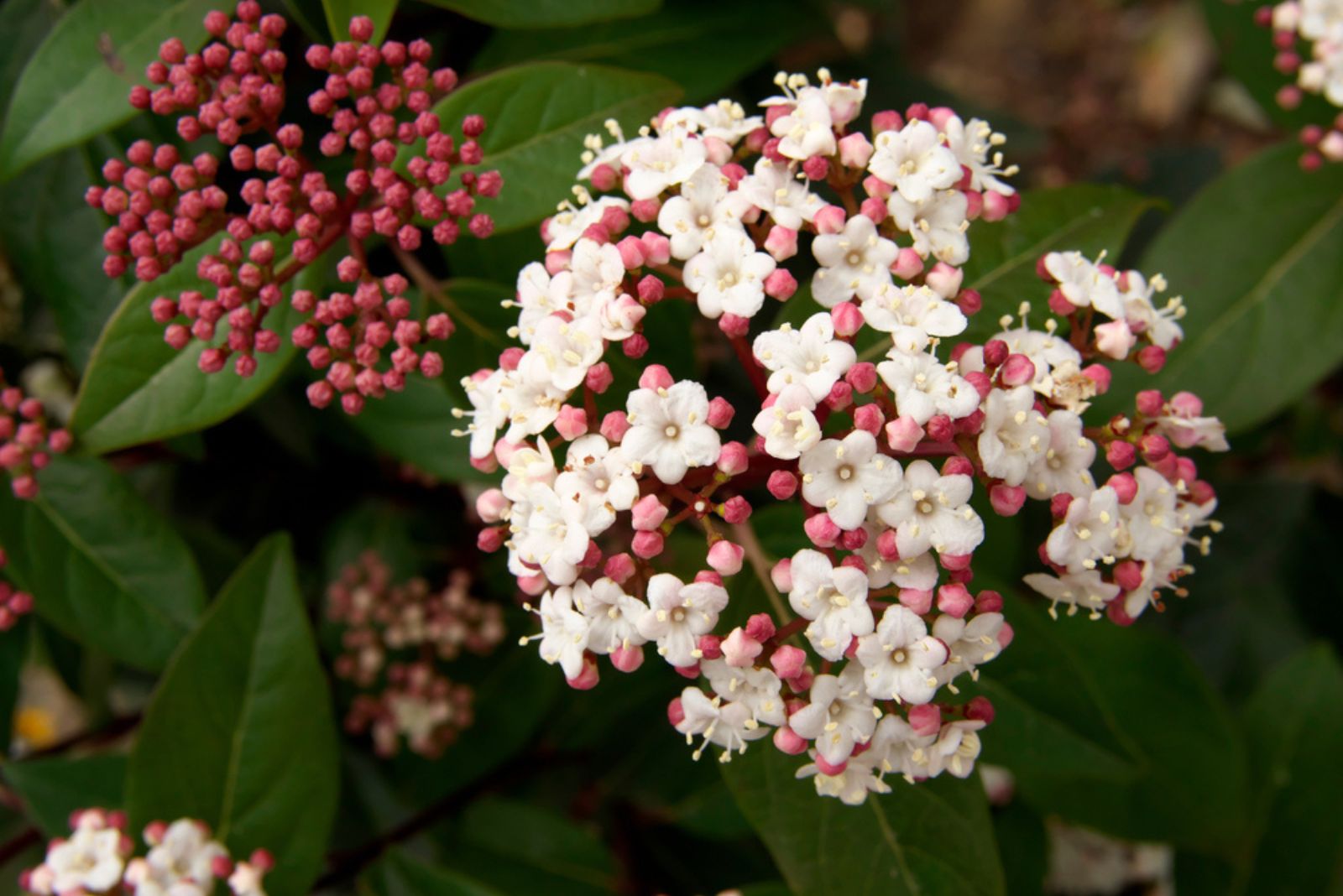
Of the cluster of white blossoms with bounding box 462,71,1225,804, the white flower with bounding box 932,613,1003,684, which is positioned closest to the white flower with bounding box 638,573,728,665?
the cluster of white blossoms with bounding box 462,71,1225,804

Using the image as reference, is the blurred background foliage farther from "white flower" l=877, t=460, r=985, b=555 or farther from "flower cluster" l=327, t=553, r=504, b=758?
"white flower" l=877, t=460, r=985, b=555

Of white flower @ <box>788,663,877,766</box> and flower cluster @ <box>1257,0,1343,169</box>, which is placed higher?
flower cluster @ <box>1257,0,1343,169</box>

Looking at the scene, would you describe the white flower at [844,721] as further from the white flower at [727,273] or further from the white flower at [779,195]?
the white flower at [779,195]

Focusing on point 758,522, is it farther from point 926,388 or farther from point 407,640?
point 407,640

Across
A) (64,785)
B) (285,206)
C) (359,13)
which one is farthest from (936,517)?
(64,785)

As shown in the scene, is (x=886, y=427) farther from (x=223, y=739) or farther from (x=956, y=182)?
(x=223, y=739)

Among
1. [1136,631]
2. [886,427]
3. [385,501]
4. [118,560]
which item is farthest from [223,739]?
[1136,631]
